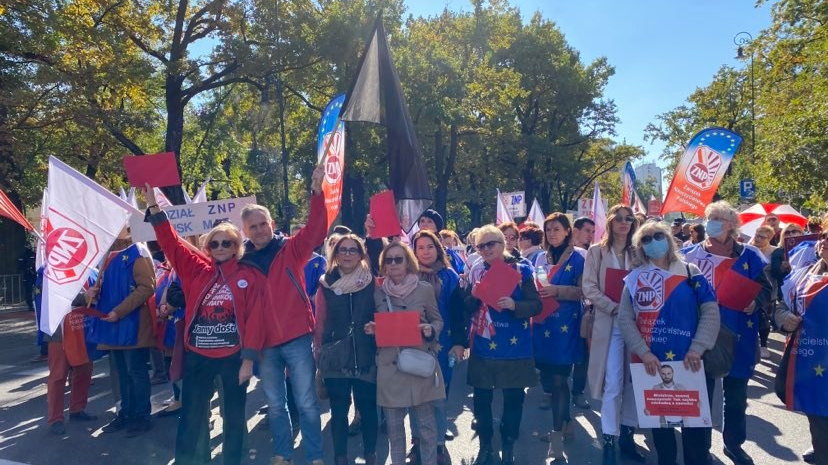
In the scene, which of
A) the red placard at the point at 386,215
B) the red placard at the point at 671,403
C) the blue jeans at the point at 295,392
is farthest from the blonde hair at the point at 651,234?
the blue jeans at the point at 295,392

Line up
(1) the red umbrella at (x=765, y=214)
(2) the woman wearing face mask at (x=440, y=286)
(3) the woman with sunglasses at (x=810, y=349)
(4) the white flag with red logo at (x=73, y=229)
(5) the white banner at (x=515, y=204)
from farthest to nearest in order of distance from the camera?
(5) the white banner at (x=515, y=204)
(1) the red umbrella at (x=765, y=214)
(4) the white flag with red logo at (x=73, y=229)
(2) the woman wearing face mask at (x=440, y=286)
(3) the woman with sunglasses at (x=810, y=349)

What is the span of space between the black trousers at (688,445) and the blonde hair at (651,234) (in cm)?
92

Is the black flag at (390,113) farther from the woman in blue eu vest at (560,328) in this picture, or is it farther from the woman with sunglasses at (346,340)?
the woman in blue eu vest at (560,328)

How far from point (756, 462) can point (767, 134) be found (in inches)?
430

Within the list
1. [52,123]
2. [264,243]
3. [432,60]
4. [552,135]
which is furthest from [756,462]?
[552,135]

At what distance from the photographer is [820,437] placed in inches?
141

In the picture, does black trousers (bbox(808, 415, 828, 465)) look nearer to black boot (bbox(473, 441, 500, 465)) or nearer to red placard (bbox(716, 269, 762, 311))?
red placard (bbox(716, 269, 762, 311))

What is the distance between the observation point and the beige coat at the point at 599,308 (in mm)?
4375

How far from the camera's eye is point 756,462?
188 inches

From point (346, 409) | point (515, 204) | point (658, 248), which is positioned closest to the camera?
point (658, 248)

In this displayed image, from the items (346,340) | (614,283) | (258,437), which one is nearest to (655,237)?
(614,283)

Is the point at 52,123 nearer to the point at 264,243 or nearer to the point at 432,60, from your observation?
the point at 432,60

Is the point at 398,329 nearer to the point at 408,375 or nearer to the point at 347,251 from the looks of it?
the point at 408,375

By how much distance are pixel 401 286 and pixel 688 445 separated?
6.86 feet
